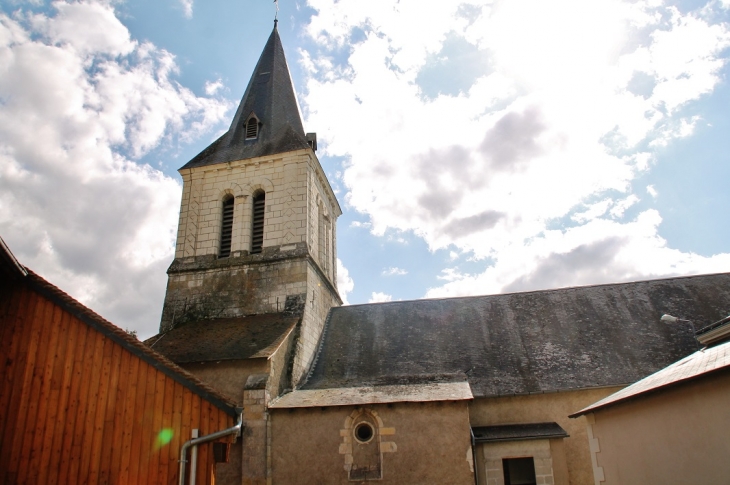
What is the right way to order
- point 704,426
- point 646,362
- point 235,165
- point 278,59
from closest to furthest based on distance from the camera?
point 704,426
point 646,362
point 235,165
point 278,59

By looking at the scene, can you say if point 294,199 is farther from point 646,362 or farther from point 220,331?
point 646,362

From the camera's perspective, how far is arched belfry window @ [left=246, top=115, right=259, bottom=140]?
18.2 m

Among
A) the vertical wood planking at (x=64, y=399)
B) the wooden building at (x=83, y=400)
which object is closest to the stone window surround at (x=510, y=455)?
the wooden building at (x=83, y=400)

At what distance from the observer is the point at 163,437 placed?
21.3 feet

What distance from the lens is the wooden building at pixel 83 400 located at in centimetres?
616

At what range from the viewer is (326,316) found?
16.5 metres

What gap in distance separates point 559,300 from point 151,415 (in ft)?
42.0

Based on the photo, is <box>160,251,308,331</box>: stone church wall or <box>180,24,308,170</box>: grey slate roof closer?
<box>160,251,308,331</box>: stone church wall

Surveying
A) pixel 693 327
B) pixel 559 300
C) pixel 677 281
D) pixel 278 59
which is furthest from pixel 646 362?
pixel 278 59

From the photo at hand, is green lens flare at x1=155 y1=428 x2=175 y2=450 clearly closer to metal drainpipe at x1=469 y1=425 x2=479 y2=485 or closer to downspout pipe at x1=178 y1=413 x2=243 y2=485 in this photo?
downspout pipe at x1=178 y1=413 x2=243 y2=485

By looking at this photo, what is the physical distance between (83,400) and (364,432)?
20.3 ft

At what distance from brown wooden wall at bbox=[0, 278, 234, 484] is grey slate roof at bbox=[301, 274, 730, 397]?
6.26 meters

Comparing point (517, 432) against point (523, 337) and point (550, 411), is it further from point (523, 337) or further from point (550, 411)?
point (523, 337)

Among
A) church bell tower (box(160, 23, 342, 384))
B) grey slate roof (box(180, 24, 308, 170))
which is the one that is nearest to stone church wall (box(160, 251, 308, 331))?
church bell tower (box(160, 23, 342, 384))
